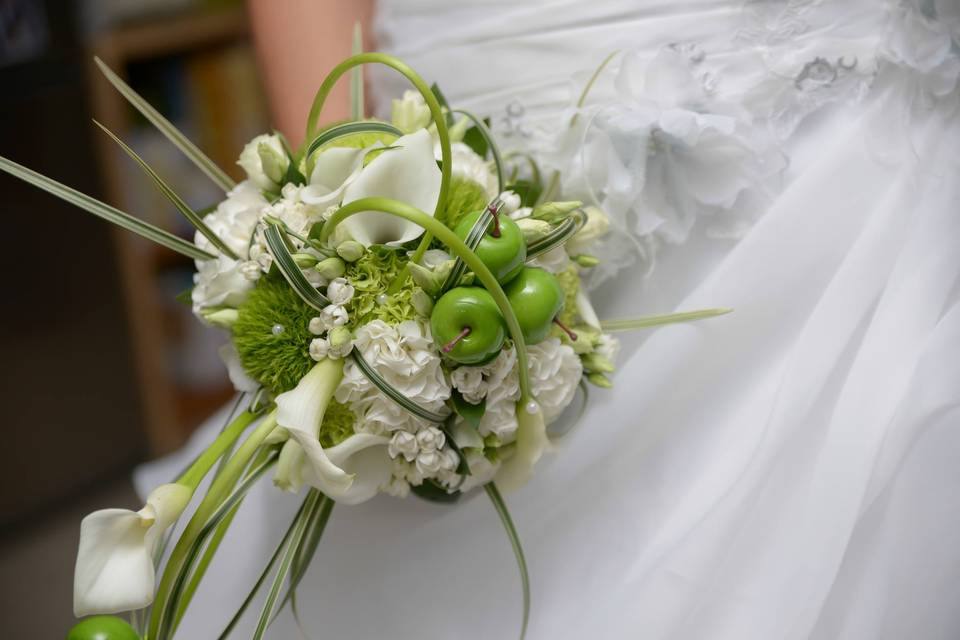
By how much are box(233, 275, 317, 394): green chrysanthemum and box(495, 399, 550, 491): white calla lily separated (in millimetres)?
135

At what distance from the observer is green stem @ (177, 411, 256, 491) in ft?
1.54

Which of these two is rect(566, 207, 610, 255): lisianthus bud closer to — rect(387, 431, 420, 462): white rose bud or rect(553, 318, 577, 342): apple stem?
rect(553, 318, 577, 342): apple stem

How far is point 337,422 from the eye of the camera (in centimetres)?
50

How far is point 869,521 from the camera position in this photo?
0.52 metres

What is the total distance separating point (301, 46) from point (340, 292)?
427 mm

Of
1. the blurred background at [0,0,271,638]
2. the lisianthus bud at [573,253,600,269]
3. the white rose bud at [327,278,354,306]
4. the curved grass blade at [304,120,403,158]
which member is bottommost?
the blurred background at [0,0,271,638]

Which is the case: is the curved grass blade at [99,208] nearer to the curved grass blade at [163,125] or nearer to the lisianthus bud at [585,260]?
the curved grass blade at [163,125]

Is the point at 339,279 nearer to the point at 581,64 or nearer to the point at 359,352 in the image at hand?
the point at 359,352

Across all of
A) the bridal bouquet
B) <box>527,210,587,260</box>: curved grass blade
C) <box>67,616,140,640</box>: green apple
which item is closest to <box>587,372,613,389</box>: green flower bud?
the bridal bouquet

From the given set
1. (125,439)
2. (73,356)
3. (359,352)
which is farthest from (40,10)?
(359,352)

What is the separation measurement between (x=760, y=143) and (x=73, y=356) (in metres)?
1.35

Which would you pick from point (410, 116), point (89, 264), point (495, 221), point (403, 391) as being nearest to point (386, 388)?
point (403, 391)

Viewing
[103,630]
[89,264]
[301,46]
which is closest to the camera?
[103,630]

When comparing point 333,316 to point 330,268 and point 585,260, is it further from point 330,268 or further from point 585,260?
point 585,260
